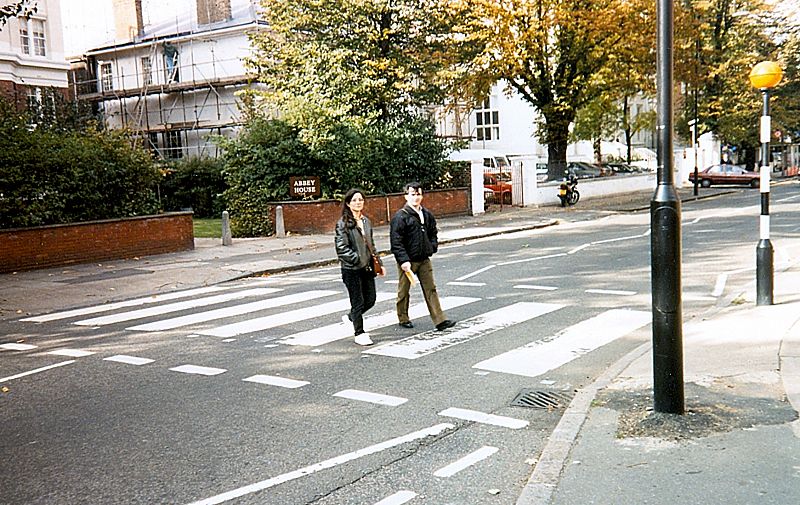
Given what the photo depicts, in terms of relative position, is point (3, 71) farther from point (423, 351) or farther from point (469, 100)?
point (423, 351)

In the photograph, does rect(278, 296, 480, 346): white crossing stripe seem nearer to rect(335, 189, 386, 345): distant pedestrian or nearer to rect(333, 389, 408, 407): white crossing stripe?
rect(335, 189, 386, 345): distant pedestrian

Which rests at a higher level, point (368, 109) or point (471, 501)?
point (368, 109)

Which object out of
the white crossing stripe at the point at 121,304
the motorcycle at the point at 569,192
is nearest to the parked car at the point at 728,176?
the motorcycle at the point at 569,192

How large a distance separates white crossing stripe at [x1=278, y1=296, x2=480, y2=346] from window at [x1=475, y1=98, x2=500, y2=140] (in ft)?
172

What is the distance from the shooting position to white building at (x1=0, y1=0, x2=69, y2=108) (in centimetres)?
4275

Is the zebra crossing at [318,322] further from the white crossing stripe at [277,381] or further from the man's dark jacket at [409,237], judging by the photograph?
the man's dark jacket at [409,237]

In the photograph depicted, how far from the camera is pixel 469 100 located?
125 feet

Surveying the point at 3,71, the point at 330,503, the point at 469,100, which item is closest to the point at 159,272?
the point at 330,503

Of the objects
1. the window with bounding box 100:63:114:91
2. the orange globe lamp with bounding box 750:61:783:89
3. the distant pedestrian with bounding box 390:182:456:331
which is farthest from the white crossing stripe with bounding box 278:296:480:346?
the window with bounding box 100:63:114:91

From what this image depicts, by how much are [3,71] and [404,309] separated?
39.0 meters

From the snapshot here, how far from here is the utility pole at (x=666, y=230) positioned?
5.92 metres

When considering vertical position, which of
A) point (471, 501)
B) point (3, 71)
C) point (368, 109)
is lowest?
point (471, 501)

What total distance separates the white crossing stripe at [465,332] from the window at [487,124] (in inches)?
2086

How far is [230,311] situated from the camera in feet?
40.5
